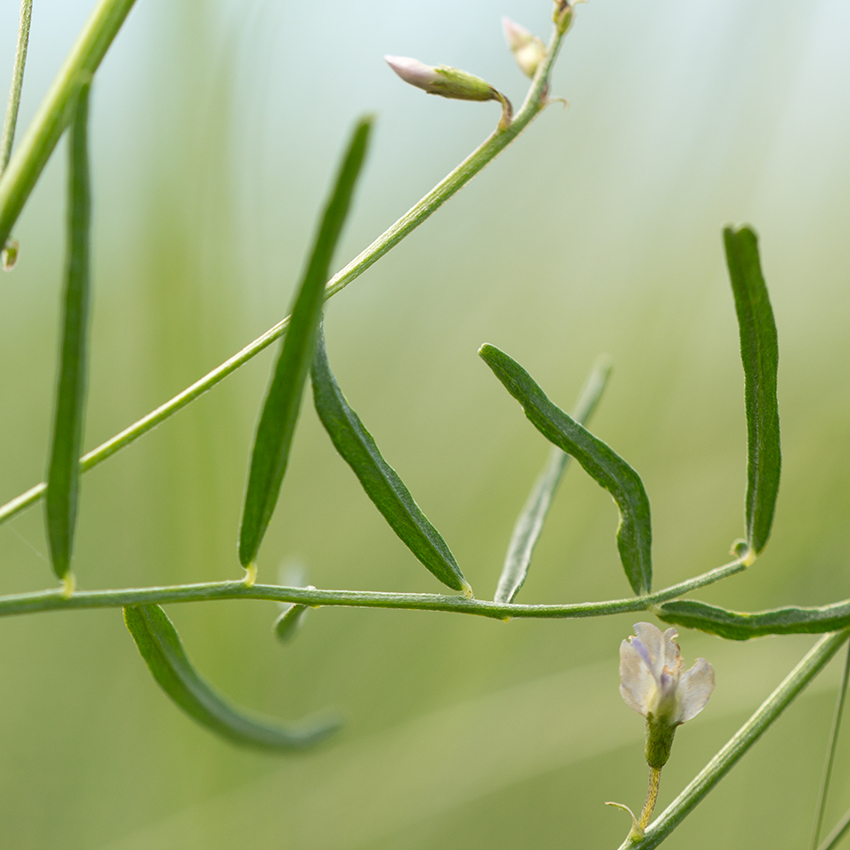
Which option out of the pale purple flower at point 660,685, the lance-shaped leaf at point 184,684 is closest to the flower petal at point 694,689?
the pale purple flower at point 660,685

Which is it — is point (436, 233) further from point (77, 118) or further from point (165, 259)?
point (77, 118)

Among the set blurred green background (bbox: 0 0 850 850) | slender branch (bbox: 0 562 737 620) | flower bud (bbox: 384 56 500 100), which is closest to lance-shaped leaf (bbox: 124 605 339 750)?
slender branch (bbox: 0 562 737 620)

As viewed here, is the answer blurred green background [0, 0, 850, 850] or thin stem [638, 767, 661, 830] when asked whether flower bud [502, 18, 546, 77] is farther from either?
blurred green background [0, 0, 850, 850]

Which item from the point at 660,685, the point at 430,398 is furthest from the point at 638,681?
the point at 430,398

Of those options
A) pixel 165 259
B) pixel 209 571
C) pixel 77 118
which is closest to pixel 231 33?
pixel 165 259

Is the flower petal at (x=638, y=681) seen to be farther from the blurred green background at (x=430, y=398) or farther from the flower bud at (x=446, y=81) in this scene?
the blurred green background at (x=430, y=398)

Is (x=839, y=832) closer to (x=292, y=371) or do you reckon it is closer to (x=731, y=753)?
(x=731, y=753)
